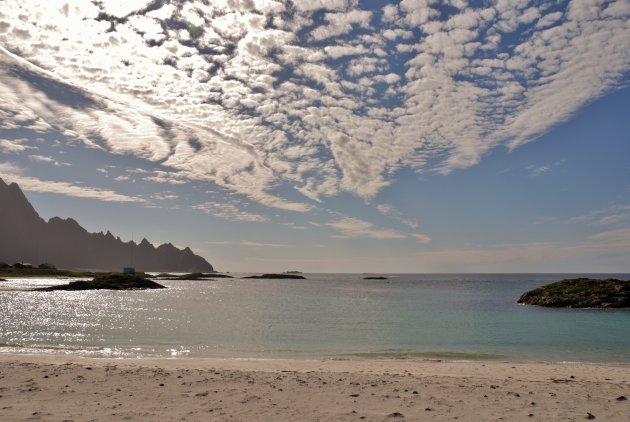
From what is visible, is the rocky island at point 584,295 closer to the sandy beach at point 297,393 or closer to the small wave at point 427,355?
the small wave at point 427,355

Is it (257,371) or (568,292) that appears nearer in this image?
(257,371)

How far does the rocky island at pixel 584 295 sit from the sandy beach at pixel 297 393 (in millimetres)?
55442

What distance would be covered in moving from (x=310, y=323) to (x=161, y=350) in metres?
20.3

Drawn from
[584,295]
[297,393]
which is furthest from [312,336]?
[584,295]

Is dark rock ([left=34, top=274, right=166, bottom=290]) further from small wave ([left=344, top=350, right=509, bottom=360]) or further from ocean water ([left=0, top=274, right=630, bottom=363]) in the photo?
small wave ([left=344, top=350, right=509, bottom=360])

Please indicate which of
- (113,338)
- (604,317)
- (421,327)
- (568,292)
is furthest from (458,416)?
(568,292)

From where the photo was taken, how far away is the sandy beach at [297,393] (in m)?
12.4

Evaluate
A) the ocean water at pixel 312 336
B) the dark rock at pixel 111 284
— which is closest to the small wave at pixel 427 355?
the ocean water at pixel 312 336

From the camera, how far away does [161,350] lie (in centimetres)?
2697

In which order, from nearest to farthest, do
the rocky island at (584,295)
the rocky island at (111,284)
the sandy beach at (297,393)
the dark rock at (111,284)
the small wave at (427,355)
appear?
the sandy beach at (297,393) → the small wave at (427,355) → the rocky island at (584,295) → the dark rock at (111,284) → the rocky island at (111,284)

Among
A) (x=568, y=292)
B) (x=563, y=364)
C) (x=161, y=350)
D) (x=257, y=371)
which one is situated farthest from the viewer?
(x=568, y=292)

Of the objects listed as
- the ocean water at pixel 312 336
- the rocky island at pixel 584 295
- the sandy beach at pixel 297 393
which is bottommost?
the ocean water at pixel 312 336

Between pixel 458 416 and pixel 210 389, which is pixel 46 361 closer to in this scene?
pixel 210 389

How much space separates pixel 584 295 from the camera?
231 feet
